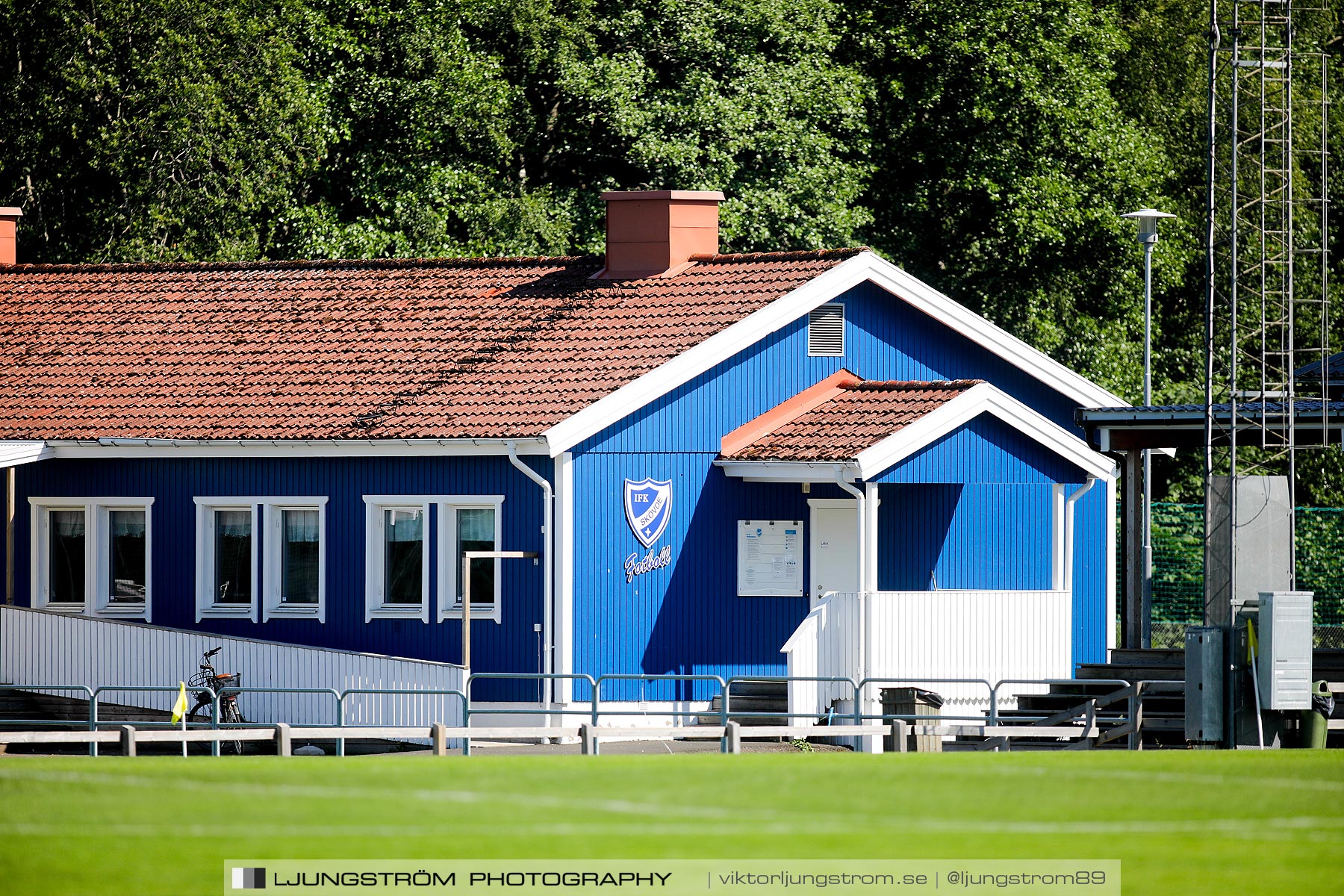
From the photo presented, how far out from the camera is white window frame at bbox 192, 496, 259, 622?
27.9 meters

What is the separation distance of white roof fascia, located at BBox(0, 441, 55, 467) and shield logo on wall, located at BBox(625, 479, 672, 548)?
24.1ft

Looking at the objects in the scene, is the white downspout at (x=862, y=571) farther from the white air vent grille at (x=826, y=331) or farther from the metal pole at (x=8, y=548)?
the metal pole at (x=8, y=548)

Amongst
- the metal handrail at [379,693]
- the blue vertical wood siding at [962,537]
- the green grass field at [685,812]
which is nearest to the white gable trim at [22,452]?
the green grass field at [685,812]

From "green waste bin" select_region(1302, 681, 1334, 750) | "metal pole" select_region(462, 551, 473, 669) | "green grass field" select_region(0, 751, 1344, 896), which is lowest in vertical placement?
"green grass field" select_region(0, 751, 1344, 896)

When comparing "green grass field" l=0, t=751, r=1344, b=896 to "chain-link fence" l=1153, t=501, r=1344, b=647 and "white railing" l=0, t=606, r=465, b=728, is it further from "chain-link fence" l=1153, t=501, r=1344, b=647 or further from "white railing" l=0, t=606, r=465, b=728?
"chain-link fence" l=1153, t=501, r=1344, b=647

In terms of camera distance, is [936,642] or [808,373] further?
[808,373]

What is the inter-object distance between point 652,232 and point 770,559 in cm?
506

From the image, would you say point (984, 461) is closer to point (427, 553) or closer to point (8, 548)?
point (427, 553)

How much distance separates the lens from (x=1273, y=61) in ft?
81.9

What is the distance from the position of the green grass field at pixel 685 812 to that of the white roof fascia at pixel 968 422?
4.07m

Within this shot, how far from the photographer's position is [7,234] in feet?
112

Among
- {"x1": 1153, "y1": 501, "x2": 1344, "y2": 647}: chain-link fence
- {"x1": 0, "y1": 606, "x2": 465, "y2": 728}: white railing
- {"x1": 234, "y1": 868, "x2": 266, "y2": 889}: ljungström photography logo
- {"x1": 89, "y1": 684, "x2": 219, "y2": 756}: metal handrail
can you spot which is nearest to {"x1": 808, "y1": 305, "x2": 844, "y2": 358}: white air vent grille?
{"x1": 0, "y1": 606, "x2": 465, "y2": 728}: white railing

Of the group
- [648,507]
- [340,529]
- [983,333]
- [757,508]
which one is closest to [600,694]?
[648,507]

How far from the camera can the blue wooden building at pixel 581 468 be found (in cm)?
2648
